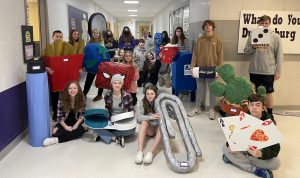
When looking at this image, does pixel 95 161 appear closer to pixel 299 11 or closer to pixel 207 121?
pixel 207 121

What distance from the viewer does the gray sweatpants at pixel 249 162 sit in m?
2.68

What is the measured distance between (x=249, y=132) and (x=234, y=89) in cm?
115

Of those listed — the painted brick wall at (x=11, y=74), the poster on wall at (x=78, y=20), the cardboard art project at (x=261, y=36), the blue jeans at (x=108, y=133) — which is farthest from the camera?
the poster on wall at (x=78, y=20)

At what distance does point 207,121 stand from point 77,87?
1.93m

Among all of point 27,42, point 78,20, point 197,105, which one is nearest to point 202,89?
point 197,105

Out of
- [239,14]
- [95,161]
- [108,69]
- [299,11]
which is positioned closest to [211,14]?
[239,14]

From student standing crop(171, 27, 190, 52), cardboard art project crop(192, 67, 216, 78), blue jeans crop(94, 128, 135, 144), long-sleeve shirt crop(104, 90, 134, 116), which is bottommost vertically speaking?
blue jeans crop(94, 128, 135, 144)

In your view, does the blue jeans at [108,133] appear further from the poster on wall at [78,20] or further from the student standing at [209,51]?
the poster on wall at [78,20]

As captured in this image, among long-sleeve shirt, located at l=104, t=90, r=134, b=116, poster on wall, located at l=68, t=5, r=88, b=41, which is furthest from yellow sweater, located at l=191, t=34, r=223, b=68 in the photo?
poster on wall, located at l=68, t=5, r=88, b=41

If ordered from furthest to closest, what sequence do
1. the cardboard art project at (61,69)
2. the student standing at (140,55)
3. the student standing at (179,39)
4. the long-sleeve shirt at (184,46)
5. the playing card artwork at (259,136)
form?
1. the student standing at (140,55)
2. the long-sleeve shirt at (184,46)
3. the student standing at (179,39)
4. the cardboard art project at (61,69)
5. the playing card artwork at (259,136)

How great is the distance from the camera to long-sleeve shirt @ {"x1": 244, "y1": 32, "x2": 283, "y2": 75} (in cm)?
409

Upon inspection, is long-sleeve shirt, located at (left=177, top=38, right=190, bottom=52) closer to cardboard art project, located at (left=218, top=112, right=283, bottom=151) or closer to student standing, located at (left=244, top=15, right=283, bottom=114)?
student standing, located at (left=244, top=15, right=283, bottom=114)

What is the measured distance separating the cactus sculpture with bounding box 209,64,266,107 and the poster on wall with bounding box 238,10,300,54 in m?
0.92

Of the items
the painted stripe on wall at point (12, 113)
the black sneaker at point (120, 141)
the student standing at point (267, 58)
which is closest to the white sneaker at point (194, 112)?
the student standing at point (267, 58)
